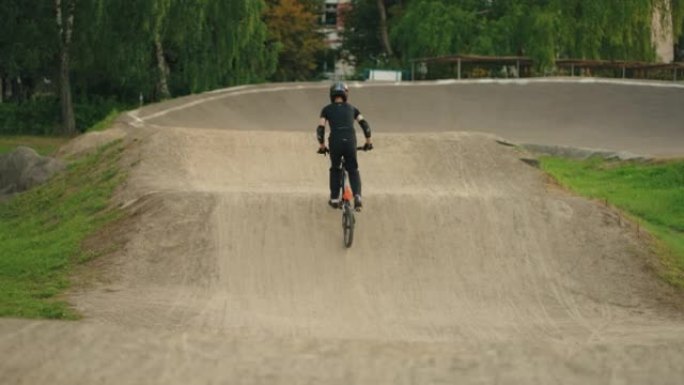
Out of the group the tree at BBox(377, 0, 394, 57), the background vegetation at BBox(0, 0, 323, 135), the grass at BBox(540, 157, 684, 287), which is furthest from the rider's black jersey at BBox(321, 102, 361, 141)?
the tree at BBox(377, 0, 394, 57)

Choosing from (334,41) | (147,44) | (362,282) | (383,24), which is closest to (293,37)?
(383,24)

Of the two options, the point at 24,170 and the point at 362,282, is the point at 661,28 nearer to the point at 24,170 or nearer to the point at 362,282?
the point at 24,170

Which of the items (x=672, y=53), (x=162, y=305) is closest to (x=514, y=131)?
(x=162, y=305)

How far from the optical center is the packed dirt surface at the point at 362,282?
888cm

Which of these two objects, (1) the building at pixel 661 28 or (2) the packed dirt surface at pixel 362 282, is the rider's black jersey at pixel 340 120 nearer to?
(2) the packed dirt surface at pixel 362 282

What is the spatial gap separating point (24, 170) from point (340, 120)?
11.3 meters

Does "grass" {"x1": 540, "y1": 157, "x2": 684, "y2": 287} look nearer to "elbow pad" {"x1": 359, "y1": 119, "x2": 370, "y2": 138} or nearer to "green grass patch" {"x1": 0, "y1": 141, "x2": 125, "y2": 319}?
"elbow pad" {"x1": 359, "y1": 119, "x2": 370, "y2": 138}

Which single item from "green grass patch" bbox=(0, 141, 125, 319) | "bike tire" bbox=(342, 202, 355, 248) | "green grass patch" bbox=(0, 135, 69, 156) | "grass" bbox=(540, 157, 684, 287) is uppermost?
"bike tire" bbox=(342, 202, 355, 248)

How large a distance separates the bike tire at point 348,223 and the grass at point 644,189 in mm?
3375

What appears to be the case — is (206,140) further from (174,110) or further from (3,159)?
(174,110)

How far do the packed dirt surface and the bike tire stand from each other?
0.11 meters

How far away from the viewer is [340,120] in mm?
14141

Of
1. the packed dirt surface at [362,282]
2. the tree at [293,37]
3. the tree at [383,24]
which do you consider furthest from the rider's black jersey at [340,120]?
the tree at [383,24]

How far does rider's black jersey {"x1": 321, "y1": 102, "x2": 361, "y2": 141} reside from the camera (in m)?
14.1
